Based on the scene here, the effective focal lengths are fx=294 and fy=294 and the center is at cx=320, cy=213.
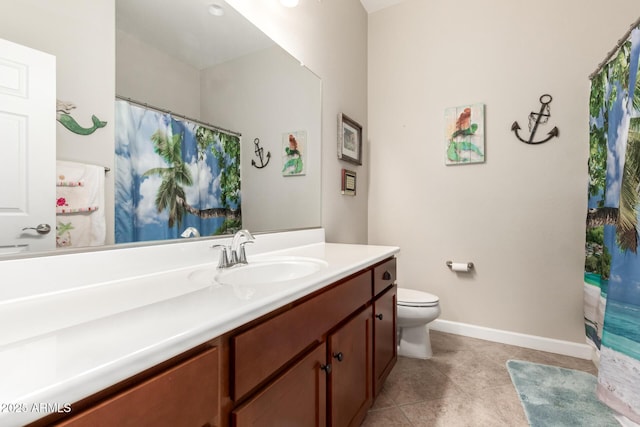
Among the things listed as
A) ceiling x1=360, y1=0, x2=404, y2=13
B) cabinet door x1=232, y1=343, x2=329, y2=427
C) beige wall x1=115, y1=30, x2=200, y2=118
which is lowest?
cabinet door x1=232, y1=343, x2=329, y2=427

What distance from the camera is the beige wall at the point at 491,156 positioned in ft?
6.58

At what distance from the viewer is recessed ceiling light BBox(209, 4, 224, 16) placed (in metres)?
1.24

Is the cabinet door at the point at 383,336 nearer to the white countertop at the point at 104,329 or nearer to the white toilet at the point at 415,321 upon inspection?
the white toilet at the point at 415,321

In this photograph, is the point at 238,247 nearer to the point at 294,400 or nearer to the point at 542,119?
the point at 294,400

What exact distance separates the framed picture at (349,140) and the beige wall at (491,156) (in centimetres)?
28

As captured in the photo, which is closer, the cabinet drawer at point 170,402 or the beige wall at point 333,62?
the cabinet drawer at point 170,402

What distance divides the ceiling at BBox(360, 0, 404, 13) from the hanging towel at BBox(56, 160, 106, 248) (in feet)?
→ 8.67

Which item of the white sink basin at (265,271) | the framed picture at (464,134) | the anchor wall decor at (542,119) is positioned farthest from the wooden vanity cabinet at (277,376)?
the anchor wall decor at (542,119)

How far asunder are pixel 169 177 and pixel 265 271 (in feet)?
1.67

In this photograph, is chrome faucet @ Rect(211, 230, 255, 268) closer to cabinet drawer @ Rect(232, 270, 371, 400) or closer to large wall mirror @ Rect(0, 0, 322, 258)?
large wall mirror @ Rect(0, 0, 322, 258)

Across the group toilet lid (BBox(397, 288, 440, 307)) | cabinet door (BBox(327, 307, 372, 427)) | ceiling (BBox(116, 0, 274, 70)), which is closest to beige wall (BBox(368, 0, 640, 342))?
toilet lid (BBox(397, 288, 440, 307))

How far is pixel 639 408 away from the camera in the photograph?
1.13 metres

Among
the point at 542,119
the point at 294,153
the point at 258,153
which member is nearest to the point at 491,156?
the point at 542,119

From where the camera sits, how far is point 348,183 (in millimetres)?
2322
